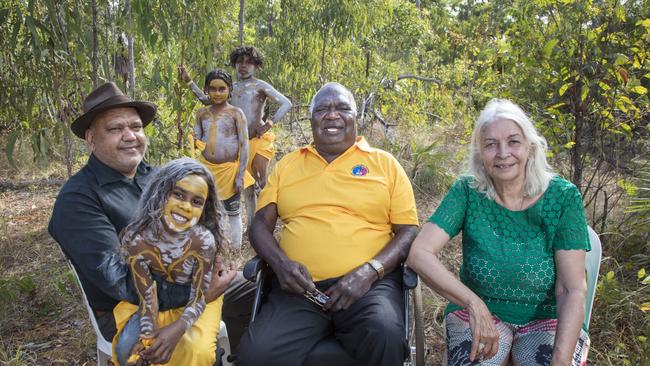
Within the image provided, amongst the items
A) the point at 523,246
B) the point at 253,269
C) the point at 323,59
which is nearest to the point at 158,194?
the point at 253,269

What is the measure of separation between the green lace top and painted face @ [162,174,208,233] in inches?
42.3

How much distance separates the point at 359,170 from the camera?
2752mm

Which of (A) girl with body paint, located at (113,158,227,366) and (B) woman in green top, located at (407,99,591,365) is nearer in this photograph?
(A) girl with body paint, located at (113,158,227,366)

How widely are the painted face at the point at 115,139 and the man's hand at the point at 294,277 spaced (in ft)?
2.76

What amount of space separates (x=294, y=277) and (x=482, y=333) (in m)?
0.87

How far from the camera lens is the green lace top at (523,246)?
2170mm

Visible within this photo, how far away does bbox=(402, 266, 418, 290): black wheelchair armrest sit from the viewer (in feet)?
7.78

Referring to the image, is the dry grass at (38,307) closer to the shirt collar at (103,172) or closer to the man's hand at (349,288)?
the shirt collar at (103,172)

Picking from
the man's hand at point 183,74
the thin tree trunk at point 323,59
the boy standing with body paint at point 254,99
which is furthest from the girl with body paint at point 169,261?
the thin tree trunk at point 323,59

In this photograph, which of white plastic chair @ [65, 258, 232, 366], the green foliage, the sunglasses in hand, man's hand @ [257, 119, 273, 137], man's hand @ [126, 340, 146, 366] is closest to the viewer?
man's hand @ [126, 340, 146, 366]

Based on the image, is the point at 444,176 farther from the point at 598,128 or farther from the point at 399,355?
the point at 399,355

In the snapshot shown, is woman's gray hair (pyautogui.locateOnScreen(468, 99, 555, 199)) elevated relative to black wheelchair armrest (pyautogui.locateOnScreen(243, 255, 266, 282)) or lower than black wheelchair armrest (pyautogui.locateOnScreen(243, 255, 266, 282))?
elevated

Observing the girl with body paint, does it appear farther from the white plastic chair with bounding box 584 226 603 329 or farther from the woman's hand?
the white plastic chair with bounding box 584 226 603 329

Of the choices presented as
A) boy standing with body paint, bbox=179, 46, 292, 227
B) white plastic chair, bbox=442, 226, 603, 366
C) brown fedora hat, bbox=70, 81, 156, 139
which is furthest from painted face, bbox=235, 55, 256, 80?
white plastic chair, bbox=442, 226, 603, 366
